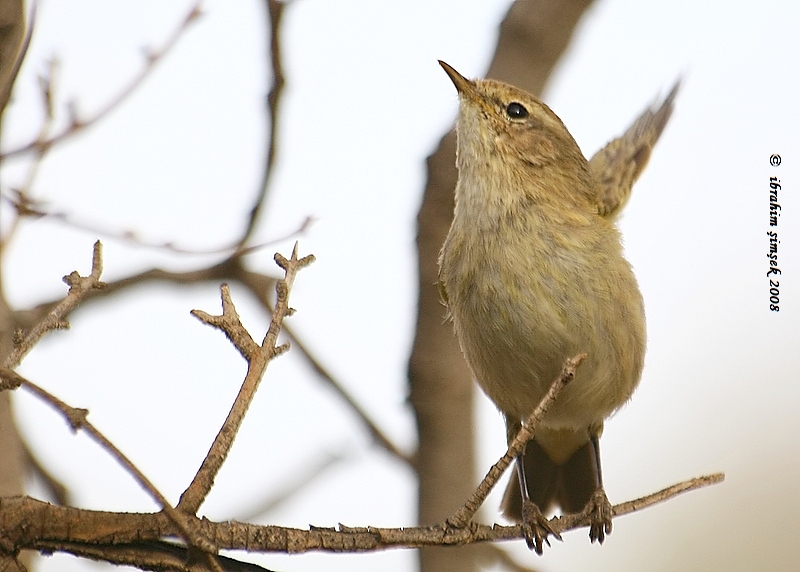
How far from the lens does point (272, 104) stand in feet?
7.78

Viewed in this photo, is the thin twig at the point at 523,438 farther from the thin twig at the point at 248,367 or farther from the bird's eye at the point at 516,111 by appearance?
the bird's eye at the point at 516,111

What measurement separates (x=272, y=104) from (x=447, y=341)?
86 centimetres

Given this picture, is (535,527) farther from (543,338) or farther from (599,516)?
(543,338)

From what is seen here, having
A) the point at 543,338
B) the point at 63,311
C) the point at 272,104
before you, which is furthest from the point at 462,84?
the point at 63,311

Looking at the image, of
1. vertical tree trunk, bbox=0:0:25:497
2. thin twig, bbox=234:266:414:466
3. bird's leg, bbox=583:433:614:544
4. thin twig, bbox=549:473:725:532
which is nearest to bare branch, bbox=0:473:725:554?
thin twig, bbox=549:473:725:532

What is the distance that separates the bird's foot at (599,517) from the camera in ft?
7.51

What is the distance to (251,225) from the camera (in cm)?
250

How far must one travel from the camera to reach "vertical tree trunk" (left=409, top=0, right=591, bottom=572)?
98.0 inches

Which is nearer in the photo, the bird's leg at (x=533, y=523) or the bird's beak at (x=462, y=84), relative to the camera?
the bird's leg at (x=533, y=523)

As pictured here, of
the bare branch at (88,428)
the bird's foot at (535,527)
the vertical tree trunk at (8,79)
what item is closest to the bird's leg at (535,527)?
the bird's foot at (535,527)

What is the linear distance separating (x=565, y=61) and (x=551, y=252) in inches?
31.1

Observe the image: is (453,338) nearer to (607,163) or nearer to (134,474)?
(607,163)

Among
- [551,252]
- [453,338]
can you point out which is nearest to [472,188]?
[551,252]

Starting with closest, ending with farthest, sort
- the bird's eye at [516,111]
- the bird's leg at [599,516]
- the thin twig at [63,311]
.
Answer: the thin twig at [63,311] → the bird's leg at [599,516] → the bird's eye at [516,111]
